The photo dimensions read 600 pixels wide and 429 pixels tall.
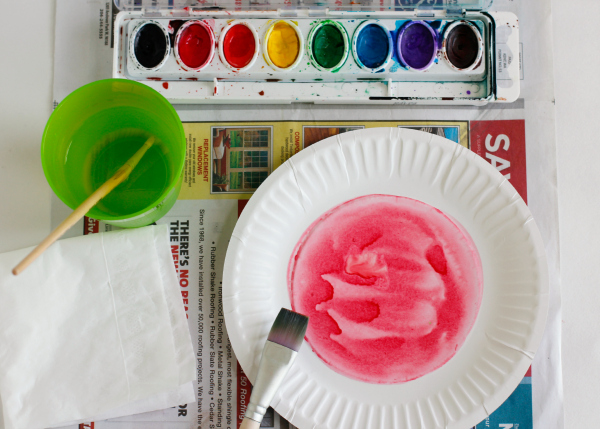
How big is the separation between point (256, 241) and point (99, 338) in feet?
0.87

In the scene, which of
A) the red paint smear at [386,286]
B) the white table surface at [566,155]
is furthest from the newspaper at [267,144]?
the red paint smear at [386,286]

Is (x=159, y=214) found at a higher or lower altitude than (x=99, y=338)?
higher

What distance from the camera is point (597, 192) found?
644mm

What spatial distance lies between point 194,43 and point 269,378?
497 mm

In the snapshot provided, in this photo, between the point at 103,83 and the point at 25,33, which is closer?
the point at 103,83

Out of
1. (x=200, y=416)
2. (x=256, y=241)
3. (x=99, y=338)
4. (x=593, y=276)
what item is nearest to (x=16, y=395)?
(x=99, y=338)

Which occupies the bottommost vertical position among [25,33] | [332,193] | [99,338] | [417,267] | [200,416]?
[200,416]

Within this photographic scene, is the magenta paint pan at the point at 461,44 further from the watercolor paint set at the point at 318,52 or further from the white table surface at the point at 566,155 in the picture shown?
the white table surface at the point at 566,155

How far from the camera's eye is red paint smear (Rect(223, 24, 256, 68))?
2.03 ft

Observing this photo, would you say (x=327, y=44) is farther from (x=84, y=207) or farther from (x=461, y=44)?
(x=84, y=207)

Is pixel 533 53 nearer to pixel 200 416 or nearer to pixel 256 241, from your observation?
pixel 256 241

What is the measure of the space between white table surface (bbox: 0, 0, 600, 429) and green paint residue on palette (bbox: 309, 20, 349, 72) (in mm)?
350

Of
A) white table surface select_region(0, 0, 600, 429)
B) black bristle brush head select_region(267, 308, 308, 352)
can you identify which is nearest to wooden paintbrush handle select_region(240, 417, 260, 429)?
black bristle brush head select_region(267, 308, 308, 352)

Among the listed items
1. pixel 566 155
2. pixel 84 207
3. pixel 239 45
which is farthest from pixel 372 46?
pixel 84 207
